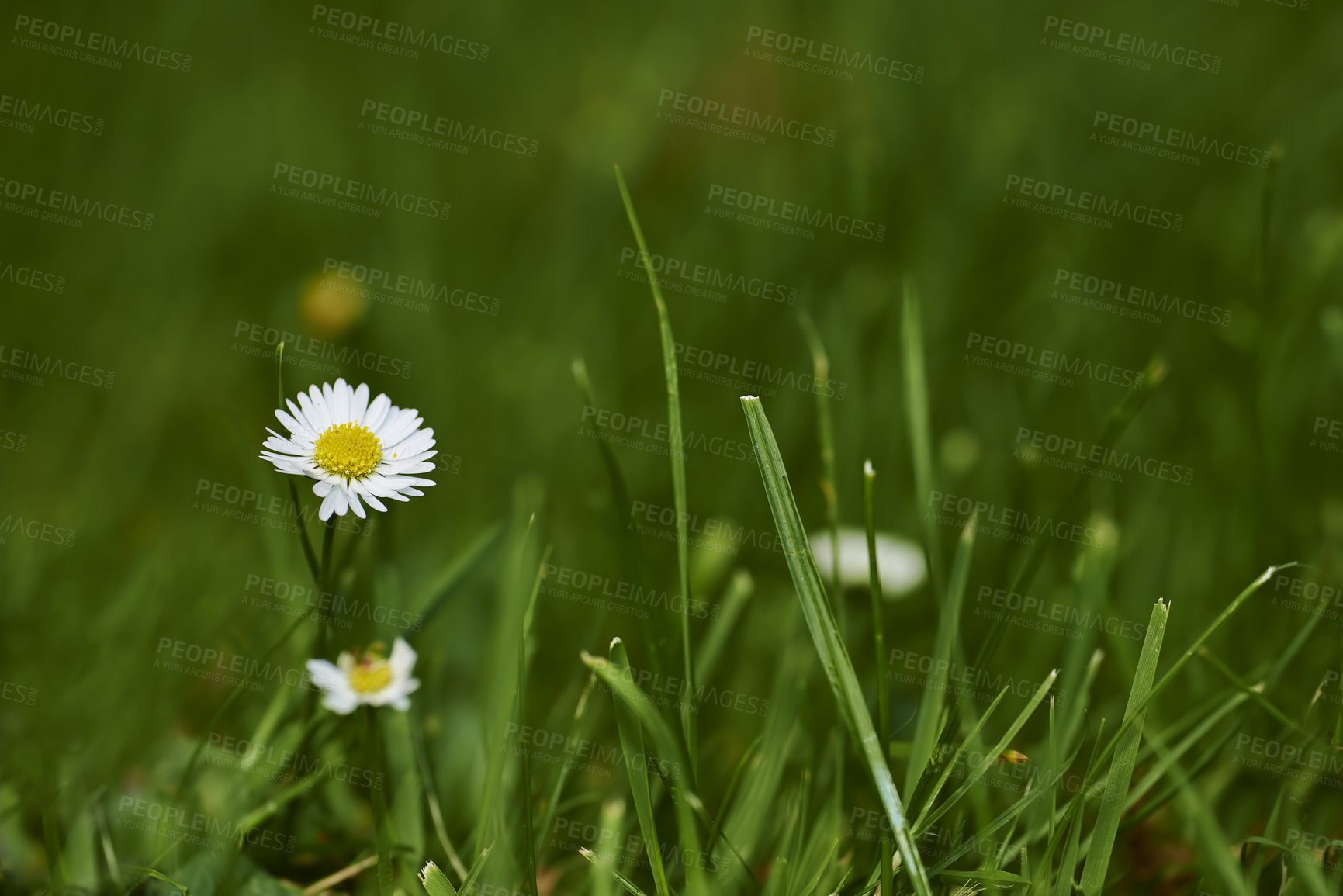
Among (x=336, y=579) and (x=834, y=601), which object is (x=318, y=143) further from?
(x=834, y=601)

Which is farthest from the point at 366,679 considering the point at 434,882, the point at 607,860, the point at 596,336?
the point at 596,336

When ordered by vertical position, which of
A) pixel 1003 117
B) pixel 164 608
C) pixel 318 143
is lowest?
pixel 164 608

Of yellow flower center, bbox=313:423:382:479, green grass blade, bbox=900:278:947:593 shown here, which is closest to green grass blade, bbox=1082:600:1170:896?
green grass blade, bbox=900:278:947:593

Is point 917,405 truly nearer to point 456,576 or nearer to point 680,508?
point 680,508

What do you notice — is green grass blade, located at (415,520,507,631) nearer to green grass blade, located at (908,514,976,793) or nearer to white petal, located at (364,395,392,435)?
white petal, located at (364,395,392,435)

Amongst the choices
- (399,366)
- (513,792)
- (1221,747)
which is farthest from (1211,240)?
(513,792)

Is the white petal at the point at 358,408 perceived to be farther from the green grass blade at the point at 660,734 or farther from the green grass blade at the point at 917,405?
the green grass blade at the point at 917,405

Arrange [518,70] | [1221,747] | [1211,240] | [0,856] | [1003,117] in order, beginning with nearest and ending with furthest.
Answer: [0,856]
[1221,747]
[1211,240]
[1003,117]
[518,70]
